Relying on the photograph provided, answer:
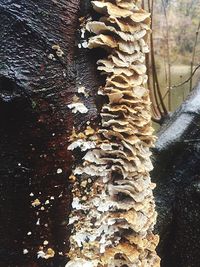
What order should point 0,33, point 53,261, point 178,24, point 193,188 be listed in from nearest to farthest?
point 0,33 < point 53,261 < point 193,188 < point 178,24

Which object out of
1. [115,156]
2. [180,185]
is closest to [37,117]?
[115,156]

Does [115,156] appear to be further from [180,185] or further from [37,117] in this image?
[180,185]

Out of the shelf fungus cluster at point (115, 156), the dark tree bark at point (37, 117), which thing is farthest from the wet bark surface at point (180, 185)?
the dark tree bark at point (37, 117)

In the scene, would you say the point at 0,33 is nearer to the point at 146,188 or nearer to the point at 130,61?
the point at 130,61

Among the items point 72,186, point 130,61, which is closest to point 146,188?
point 72,186

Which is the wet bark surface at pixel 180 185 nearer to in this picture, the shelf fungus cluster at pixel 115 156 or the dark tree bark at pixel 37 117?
the shelf fungus cluster at pixel 115 156

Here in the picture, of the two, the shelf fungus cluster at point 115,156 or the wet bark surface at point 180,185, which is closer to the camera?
the shelf fungus cluster at point 115,156
